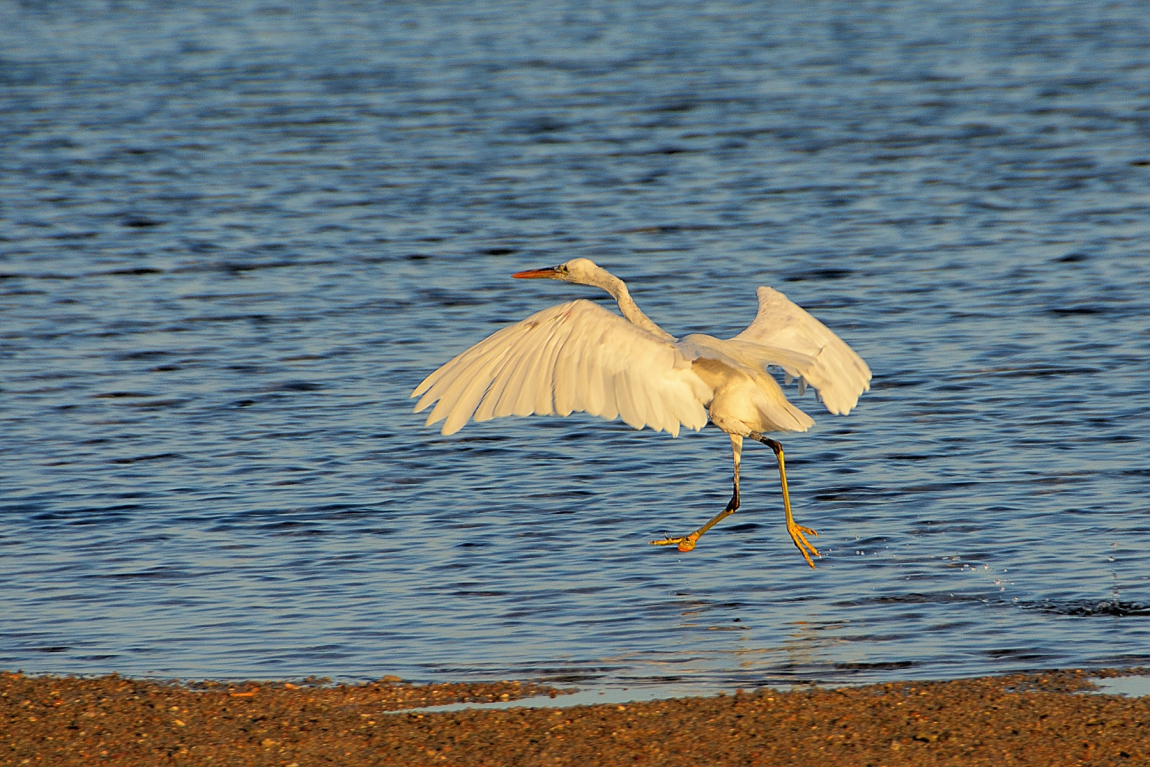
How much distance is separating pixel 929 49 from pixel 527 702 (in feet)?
94.6

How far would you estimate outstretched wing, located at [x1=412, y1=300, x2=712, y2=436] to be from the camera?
8320 mm

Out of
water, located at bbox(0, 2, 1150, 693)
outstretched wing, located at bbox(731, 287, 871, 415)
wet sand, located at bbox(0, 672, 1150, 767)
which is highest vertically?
outstretched wing, located at bbox(731, 287, 871, 415)

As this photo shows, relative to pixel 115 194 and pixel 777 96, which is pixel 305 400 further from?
pixel 777 96

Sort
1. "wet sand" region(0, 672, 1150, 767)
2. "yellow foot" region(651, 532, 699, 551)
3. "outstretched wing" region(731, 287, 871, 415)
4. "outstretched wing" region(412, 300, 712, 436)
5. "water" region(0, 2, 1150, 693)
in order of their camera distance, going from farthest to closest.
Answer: "yellow foot" region(651, 532, 699, 551), "outstretched wing" region(731, 287, 871, 415), "water" region(0, 2, 1150, 693), "outstretched wing" region(412, 300, 712, 436), "wet sand" region(0, 672, 1150, 767)

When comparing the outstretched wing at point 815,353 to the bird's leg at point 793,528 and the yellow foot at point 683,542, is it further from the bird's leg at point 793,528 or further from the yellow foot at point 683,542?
the yellow foot at point 683,542

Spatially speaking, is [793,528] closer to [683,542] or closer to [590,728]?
[683,542]

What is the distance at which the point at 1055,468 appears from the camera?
11148mm

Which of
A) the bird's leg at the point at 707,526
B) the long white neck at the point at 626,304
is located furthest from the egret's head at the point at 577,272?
the bird's leg at the point at 707,526

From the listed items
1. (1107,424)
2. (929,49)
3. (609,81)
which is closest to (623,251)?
(1107,424)

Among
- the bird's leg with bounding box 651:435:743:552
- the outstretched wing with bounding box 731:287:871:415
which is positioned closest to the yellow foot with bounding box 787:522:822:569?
the bird's leg with bounding box 651:435:743:552

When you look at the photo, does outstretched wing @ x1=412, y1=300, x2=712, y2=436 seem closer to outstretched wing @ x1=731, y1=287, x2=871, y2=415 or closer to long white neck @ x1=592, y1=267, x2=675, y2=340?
long white neck @ x1=592, y1=267, x2=675, y2=340

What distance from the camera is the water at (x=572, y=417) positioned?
28.7ft

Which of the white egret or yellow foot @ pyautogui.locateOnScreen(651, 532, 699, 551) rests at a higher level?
the white egret

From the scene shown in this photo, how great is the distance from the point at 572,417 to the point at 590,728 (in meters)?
6.37
